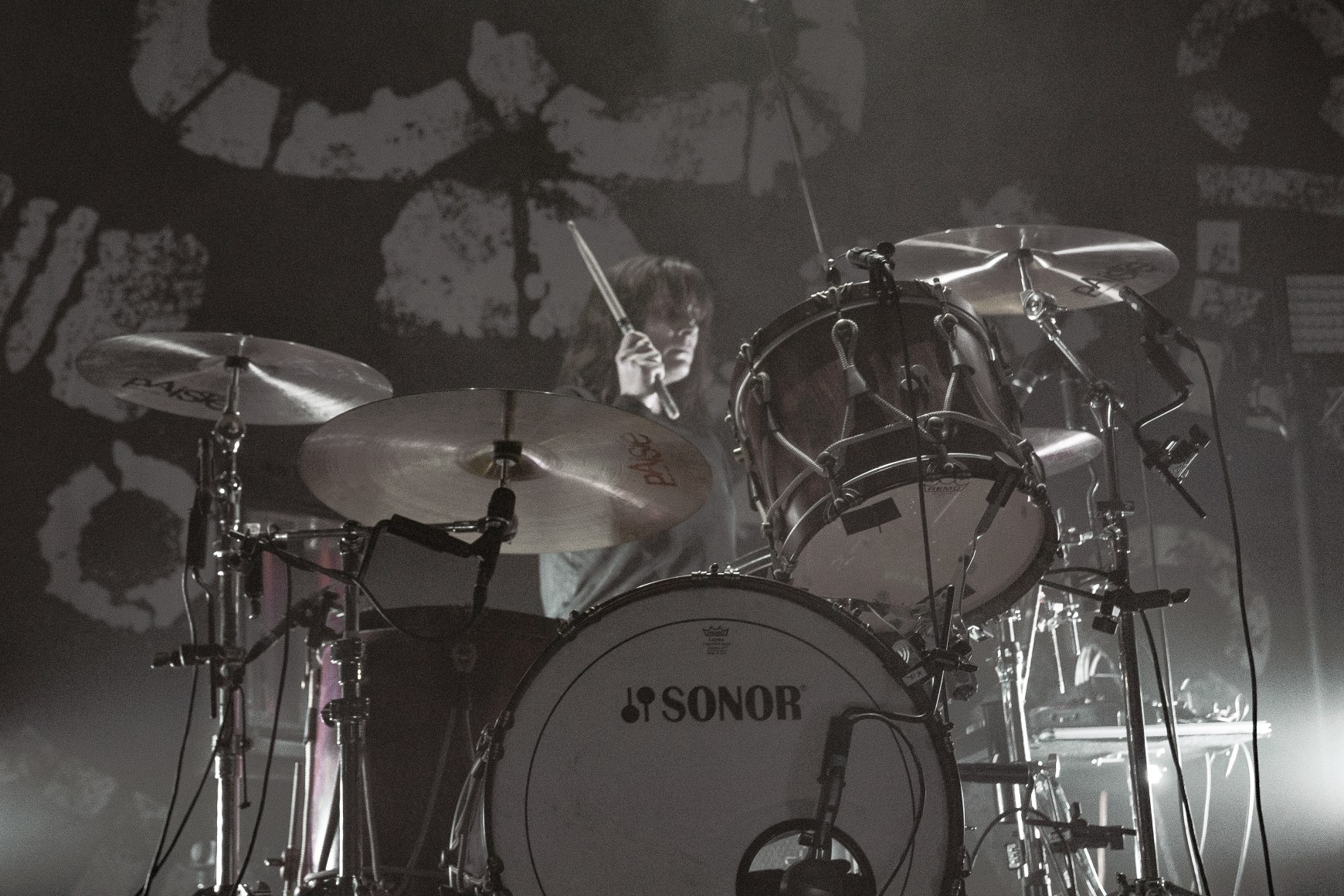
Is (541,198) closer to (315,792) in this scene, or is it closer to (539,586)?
(539,586)

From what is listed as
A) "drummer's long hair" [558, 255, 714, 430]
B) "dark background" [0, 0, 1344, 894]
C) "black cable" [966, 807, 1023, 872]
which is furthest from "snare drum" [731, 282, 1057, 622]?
"dark background" [0, 0, 1344, 894]

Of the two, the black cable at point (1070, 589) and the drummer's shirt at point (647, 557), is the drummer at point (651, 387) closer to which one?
the drummer's shirt at point (647, 557)

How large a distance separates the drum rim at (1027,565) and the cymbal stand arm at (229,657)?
3.66 feet

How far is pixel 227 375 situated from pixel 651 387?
133cm

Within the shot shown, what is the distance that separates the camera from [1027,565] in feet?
7.34

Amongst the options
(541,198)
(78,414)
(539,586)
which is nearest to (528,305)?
(541,198)

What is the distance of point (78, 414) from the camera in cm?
376

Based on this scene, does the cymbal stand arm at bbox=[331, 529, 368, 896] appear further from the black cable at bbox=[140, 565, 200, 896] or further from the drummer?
the drummer

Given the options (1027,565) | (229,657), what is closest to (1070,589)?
(1027,565)

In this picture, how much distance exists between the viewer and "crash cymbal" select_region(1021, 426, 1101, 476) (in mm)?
2805

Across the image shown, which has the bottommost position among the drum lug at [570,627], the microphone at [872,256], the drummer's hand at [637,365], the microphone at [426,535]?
the drum lug at [570,627]

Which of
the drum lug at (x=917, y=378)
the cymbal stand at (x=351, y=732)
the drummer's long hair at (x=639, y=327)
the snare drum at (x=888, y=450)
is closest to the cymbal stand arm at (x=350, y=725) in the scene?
the cymbal stand at (x=351, y=732)

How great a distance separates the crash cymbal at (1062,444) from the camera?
280 centimetres

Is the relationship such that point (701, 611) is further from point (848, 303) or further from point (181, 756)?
point (181, 756)
